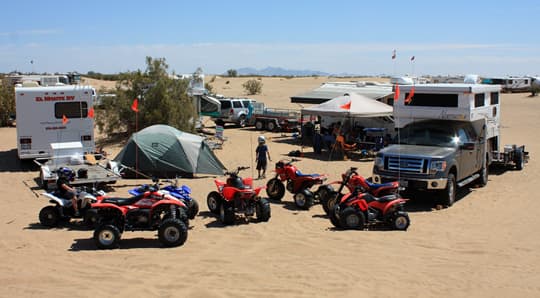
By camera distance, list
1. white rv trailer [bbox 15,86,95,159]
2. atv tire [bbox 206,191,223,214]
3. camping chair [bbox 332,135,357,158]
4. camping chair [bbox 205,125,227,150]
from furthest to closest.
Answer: camping chair [bbox 205,125,227,150]
camping chair [bbox 332,135,357,158]
white rv trailer [bbox 15,86,95,159]
atv tire [bbox 206,191,223,214]

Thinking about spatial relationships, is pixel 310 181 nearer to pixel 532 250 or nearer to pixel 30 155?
pixel 532 250

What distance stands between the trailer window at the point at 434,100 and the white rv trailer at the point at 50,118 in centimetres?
996

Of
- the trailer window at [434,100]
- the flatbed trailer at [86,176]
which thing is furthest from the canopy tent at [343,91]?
the flatbed trailer at [86,176]

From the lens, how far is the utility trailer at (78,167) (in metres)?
14.5

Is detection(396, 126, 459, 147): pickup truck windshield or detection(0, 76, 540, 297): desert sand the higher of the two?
detection(396, 126, 459, 147): pickup truck windshield

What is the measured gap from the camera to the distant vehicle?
104 feet

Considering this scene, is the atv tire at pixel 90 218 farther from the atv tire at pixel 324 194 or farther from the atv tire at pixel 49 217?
the atv tire at pixel 324 194

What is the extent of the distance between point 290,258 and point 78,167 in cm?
882

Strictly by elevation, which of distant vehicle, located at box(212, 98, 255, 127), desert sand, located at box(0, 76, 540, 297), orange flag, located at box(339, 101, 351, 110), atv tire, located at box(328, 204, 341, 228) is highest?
orange flag, located at box(339, 101, 351, 110)

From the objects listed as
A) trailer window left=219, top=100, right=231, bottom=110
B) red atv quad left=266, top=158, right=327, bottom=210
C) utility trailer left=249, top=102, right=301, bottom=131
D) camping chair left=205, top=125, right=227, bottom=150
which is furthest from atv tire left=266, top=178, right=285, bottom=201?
trailer window left=219, top=100, right=231, bottom=110

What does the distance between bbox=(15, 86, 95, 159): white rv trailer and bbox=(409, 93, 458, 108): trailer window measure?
9963 mm

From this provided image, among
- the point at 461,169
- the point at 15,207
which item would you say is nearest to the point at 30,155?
the point at 15,207

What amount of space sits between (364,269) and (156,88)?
18109mm

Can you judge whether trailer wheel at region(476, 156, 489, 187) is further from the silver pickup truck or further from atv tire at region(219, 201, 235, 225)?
atv tire at region(219, 201, 235, 225)
